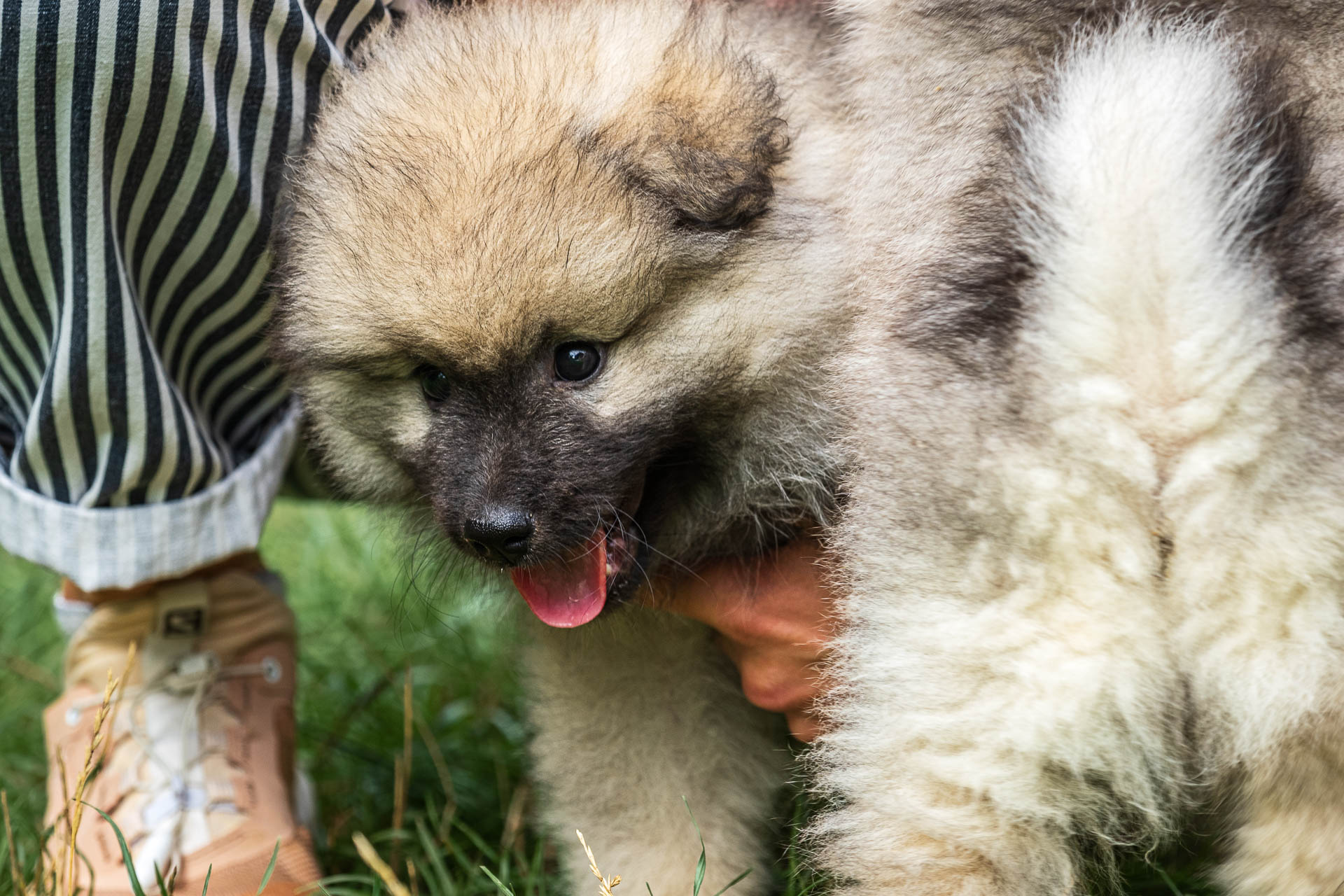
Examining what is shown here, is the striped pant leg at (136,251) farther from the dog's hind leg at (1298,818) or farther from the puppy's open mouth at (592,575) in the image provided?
the dog's hind leg at (1298,818)

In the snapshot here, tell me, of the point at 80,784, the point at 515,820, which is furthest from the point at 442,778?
the point at 80,784

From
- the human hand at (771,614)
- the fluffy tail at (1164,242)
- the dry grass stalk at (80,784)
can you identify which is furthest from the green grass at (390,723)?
the fluffy tail at (1164,242)

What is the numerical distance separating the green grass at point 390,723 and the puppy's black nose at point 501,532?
0.43 meters

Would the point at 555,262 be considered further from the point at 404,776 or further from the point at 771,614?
the point at 404,776

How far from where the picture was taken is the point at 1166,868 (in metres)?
1.75

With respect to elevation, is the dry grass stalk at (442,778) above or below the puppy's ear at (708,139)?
below

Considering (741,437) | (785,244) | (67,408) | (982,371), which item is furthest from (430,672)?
(982,371)

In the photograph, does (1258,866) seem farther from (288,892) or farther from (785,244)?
(288,892)

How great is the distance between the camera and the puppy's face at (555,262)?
1.41 metres

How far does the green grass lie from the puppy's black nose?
0.43 metres

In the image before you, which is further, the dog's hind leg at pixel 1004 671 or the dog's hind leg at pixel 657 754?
the dog's hind leg at pixel 657 754

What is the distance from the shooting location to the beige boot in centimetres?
179

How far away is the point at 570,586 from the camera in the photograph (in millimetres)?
1565

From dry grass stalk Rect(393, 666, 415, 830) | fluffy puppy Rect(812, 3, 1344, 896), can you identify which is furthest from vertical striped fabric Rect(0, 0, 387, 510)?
fluffy puppy Rect(812, 3, 1344, 896)
